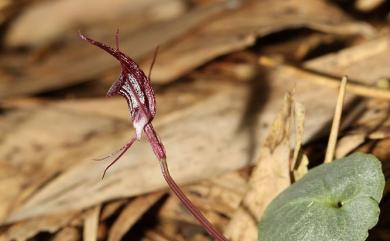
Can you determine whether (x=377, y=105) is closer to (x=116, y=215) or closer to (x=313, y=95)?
(x=313, y=95)

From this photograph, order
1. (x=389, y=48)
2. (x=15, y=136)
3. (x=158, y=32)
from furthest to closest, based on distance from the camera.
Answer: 1. (x=158, y=32)
2. (x=15, y=136)
3. (x=389, y=48)

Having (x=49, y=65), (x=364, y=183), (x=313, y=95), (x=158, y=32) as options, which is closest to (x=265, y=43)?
(x=158, y=32)

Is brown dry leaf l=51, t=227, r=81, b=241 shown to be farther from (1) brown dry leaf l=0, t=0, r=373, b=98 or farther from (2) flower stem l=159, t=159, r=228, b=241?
(1) brown dry leaf l=0, t=0, r=373, b=98

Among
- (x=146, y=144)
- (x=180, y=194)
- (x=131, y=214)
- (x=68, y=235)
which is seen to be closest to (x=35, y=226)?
(x=68, y=235)

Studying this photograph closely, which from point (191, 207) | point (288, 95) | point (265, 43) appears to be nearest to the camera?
point (191, 207)

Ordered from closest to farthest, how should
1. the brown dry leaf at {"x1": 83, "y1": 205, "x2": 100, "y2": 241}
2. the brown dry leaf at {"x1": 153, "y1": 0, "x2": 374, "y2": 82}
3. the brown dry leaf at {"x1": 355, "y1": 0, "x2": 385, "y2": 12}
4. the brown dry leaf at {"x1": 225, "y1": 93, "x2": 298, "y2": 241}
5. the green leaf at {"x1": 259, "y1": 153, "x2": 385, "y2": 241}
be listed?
the green leaf at {"x1": 259, "y1": 153, "x2": 385, "y2": 241}
the brown dry leaf at {"x1": 225, "y1": 93, "x2": 298, "y2": 241}
the brown dry leaf at {"x1": 83, "y1": 205, "x2": 100, "y2": 241}
the brown dry leaf at {"x1": 153, "y1": 0, "x2": 374, "y2": 82}
the brown dry leaf at {"x1": 355, "y1": 0, "x2": 385, "y2": 12}

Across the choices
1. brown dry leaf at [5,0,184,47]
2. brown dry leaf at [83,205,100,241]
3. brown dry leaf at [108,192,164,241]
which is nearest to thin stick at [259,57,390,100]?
brown dry leaf at [108,192,164,241]

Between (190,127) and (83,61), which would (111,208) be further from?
(83,61)
